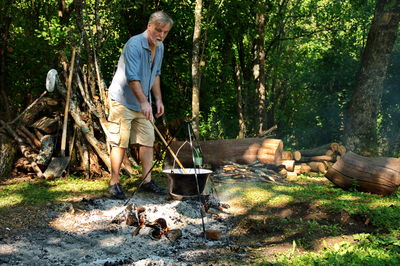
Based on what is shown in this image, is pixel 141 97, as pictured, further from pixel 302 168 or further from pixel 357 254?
pixel 302 168

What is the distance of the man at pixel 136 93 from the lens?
4863 millimetres

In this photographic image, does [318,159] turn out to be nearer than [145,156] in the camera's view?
No

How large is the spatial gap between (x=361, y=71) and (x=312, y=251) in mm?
6849

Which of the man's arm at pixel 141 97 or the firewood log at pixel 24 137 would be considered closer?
the man's arm at pixel 141 97

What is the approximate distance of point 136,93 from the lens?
484 cm

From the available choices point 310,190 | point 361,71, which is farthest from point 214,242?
point 361,71

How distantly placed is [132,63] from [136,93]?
1.28ft

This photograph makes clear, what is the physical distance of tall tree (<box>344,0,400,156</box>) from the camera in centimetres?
895

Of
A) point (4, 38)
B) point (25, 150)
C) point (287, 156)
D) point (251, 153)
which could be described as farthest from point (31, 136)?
point (287, 156)

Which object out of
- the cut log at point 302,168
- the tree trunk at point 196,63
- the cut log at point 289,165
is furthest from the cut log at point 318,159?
the tree trunk at point 196,63

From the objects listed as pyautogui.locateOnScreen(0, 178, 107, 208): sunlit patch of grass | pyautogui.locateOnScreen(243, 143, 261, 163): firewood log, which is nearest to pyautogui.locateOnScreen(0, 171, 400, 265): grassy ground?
pyautogui.locateOnScreen(0, 178, 107, 208): sunlit patch of grass

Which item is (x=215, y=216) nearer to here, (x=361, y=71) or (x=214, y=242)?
(x=214, y=242)

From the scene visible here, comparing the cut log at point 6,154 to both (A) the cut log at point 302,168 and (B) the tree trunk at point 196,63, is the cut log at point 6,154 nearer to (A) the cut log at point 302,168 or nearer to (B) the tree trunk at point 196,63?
(B) the tree trunk at point 196,63

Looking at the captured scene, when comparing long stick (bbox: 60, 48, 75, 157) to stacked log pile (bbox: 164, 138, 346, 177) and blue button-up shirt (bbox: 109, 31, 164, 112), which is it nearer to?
stacked log pile (bbox: 164, 138, 346, 177)
